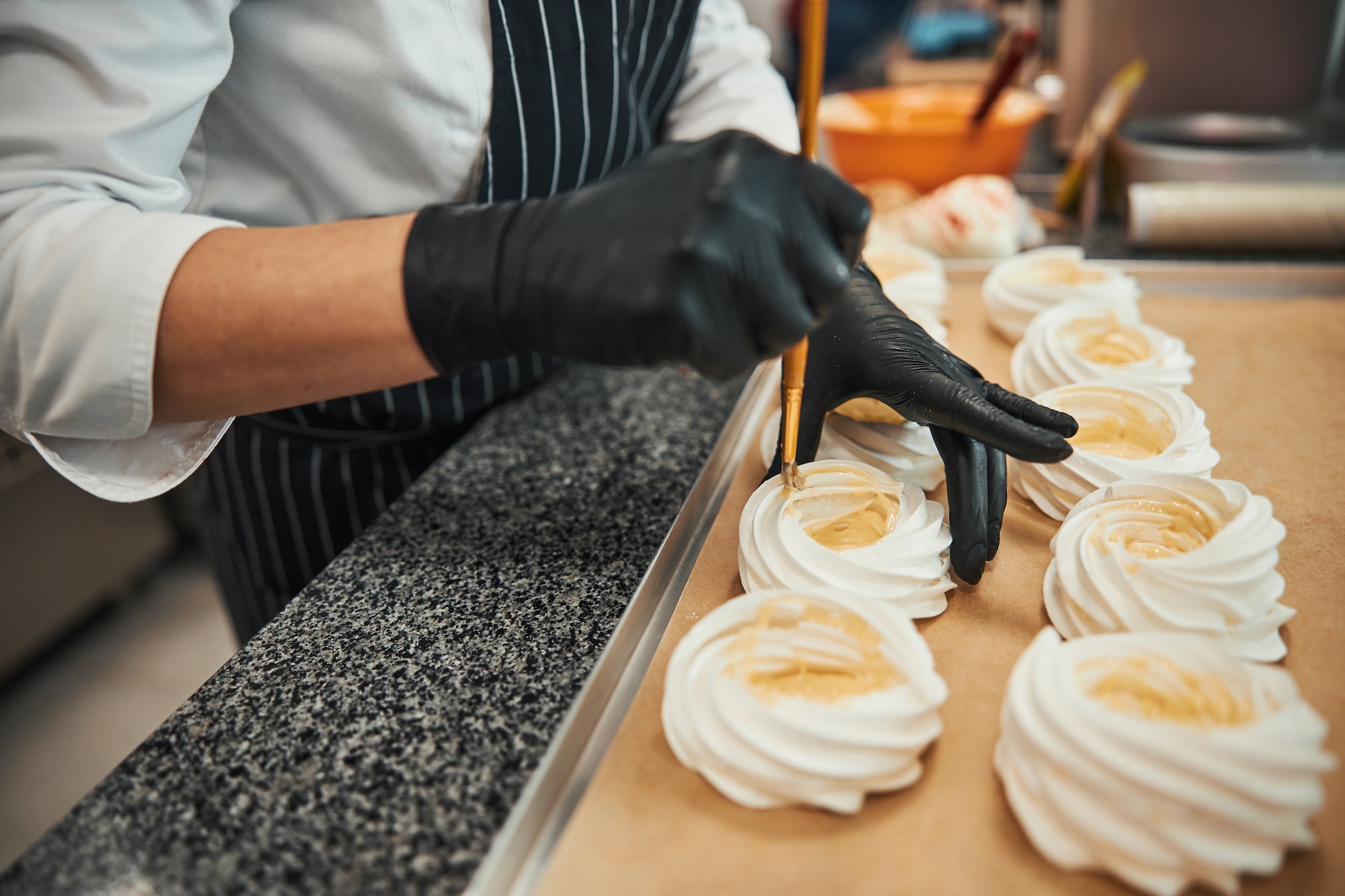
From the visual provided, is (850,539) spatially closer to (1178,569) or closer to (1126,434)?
(1178,569)

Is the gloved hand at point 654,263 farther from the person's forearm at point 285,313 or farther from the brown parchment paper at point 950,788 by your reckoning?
the brown parchment paper at point 950,788

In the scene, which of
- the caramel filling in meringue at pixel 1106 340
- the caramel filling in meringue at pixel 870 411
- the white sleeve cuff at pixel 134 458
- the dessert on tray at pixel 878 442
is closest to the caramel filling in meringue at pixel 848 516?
the dessert on tray at pixel 878 442

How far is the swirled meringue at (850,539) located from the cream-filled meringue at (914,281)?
0.56 metres

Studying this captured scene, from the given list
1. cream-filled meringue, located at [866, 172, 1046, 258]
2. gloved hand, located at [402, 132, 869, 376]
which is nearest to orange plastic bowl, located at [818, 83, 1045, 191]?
cream-filled meringue, located at [866, 172, 1046, 258]

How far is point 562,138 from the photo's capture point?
140cm

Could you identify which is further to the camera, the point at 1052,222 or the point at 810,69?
the point at 1052,222

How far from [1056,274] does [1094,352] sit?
1.06ft

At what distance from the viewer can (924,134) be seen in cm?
240

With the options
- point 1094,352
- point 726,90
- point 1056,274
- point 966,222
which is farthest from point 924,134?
point 1094,352

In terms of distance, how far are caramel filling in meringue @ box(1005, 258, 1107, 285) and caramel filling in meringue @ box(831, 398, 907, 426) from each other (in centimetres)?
68

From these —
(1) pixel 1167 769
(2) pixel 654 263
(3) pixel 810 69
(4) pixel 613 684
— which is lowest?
(4) pixel 613 684

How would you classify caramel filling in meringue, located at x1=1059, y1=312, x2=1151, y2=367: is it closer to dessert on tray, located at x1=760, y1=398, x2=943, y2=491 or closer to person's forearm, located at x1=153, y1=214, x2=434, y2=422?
dessert on tray, located at x1=760, y1=398, x2=943, y2=491

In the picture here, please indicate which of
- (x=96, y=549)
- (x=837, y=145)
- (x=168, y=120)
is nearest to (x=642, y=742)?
(x=168, y=120)

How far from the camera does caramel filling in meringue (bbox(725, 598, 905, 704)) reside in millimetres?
935
